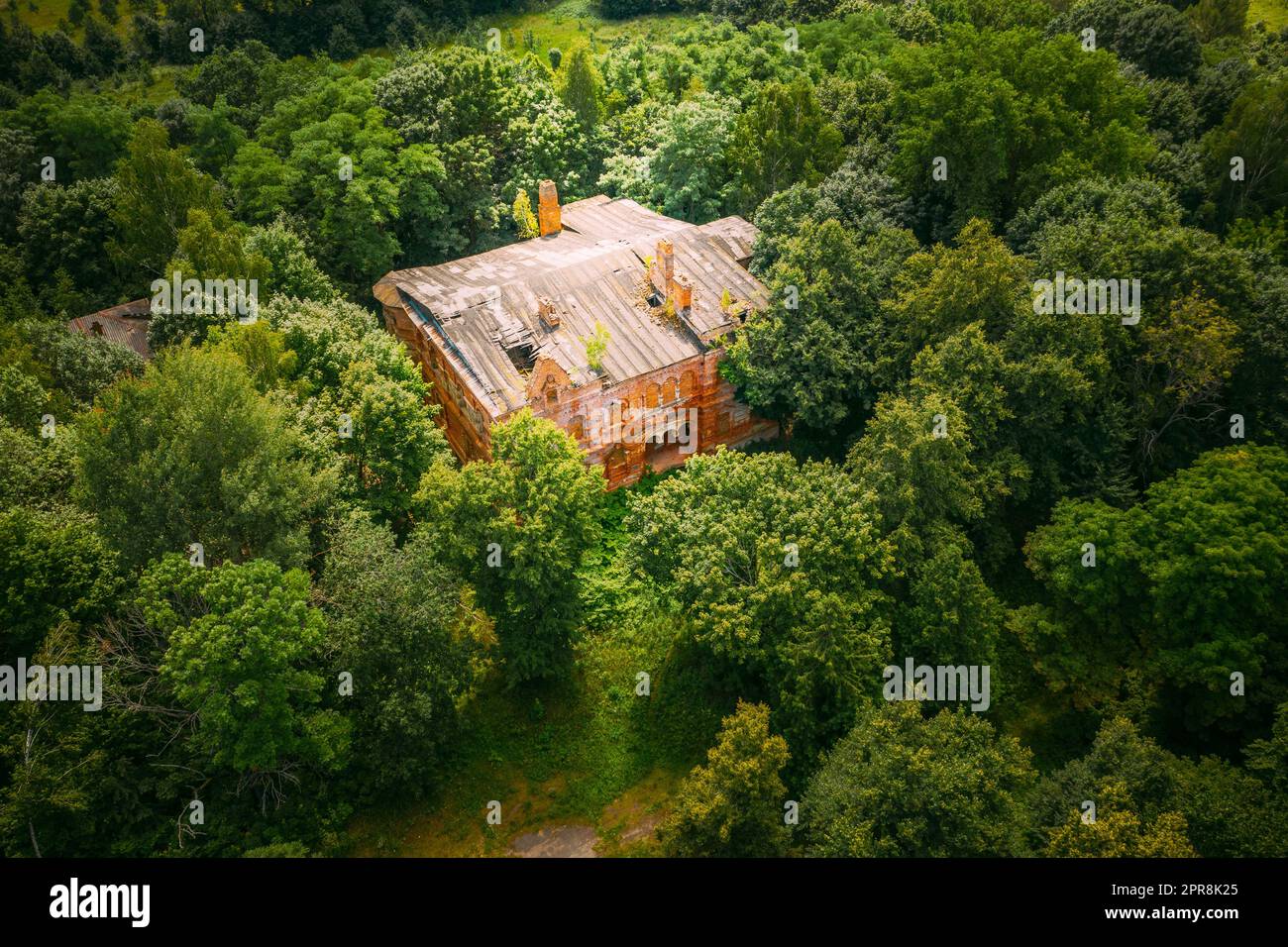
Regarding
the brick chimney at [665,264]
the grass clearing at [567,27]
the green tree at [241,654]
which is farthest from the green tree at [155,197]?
the grass clearing at [567,27]

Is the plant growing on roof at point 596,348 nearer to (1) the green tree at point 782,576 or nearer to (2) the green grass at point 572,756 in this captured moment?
(1) the green tree at point 782,576

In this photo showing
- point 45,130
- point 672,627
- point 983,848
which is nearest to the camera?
point 983,848

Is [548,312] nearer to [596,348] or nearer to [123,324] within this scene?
[596,348]

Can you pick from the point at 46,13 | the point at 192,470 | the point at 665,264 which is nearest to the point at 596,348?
the point at 665,264

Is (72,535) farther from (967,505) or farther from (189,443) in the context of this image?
(967,505)

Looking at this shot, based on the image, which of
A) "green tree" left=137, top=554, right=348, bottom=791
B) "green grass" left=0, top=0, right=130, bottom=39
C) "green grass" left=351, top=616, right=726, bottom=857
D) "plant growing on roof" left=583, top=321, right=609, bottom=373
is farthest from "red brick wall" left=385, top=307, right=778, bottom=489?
"green grass" left=0, top=0, right=130, bottom=39

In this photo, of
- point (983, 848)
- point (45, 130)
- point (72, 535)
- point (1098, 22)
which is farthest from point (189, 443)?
point (1098, 22)

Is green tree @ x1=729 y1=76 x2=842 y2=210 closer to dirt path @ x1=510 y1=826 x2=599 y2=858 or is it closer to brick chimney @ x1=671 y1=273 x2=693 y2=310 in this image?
brick chimney @ x1=671 y1=273 x2=693 y2=310
